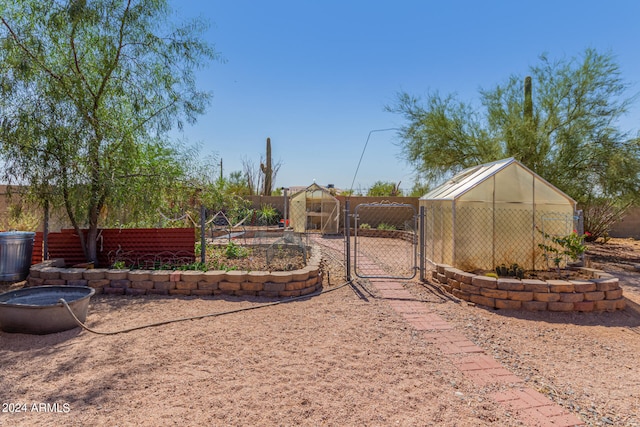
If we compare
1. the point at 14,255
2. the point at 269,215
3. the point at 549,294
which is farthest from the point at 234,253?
the point at 269,215

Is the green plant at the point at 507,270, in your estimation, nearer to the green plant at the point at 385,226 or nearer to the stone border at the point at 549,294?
the stone border at the point at 549,294

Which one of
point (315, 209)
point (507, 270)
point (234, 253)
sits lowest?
point (507, 270)

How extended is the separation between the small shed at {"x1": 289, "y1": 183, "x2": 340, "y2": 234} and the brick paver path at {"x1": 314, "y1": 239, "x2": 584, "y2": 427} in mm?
10223

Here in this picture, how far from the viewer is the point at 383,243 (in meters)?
12.8

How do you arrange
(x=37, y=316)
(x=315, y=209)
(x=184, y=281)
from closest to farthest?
1. (x=37, y=316)
2. (x=184, y=281)
3. (x=315, y=209)

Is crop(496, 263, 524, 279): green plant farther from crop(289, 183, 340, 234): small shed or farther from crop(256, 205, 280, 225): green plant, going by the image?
crop(256, 205, 280, 225): green plant

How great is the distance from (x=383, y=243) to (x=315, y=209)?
4.60m

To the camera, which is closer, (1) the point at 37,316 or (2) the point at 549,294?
(1) the point at 37,316

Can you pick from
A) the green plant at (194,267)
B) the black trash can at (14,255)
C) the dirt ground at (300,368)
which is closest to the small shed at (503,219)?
the dirt ground at (300,368)

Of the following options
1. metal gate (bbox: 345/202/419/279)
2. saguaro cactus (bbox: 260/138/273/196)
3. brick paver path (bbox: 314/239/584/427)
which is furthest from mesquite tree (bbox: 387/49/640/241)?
saguaro cactus (bbox: 260/138/273/196)

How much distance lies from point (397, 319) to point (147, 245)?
4.79m

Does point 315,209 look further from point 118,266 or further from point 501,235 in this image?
point 118,266

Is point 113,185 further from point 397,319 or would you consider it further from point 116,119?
point 397,319

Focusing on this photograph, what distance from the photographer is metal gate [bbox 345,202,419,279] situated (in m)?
6.94
